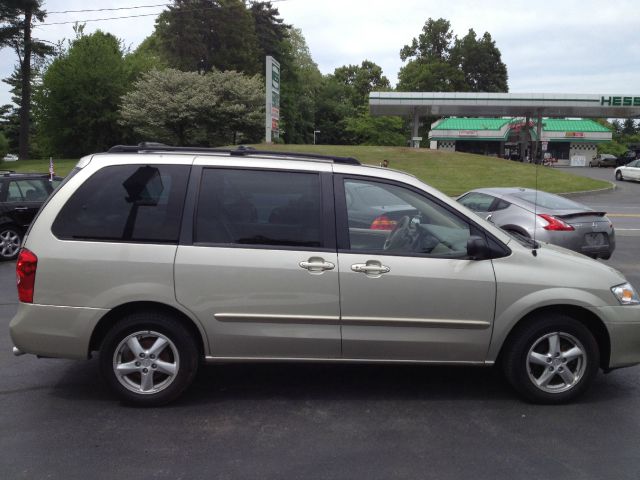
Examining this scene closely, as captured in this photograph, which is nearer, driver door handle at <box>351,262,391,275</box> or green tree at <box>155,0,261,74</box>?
driver door handle at <box>351,262,391,275</box>

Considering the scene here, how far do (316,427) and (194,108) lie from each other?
118ft

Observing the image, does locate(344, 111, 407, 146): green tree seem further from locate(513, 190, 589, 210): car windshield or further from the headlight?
the headlight

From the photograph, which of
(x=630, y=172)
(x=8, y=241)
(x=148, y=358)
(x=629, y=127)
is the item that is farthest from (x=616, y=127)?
(x=148, y=358)

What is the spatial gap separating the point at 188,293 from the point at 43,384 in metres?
1.64

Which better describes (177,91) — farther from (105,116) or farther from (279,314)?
(279,314)

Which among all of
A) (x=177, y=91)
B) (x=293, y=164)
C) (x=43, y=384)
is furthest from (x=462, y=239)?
(x=177, y=91)

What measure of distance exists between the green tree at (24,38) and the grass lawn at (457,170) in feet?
40.2

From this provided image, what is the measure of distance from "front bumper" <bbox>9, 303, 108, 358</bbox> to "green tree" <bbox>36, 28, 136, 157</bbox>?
1710 inches

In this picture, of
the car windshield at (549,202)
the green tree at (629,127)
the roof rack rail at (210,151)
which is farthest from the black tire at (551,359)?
the green tree at (629,127)

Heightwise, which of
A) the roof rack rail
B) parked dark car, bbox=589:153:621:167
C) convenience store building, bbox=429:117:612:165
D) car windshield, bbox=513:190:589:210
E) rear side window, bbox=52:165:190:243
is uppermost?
convenience store building, bbox=429:117:612:165

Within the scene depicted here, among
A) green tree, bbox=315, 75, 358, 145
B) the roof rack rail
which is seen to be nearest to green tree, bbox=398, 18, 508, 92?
green tree, bbox=315, 75, 358, 145

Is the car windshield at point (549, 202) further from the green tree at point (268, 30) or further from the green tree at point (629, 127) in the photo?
the green tree at point (629, 127)

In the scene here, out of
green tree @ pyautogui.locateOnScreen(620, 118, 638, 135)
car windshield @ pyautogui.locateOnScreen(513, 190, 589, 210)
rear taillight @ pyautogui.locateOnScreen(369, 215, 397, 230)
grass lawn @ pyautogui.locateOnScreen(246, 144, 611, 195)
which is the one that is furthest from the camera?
green tree @ pyautogui.locateOnScreen(620, 118, 638, 135)

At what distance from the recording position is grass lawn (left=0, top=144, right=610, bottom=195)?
97.7 ft
